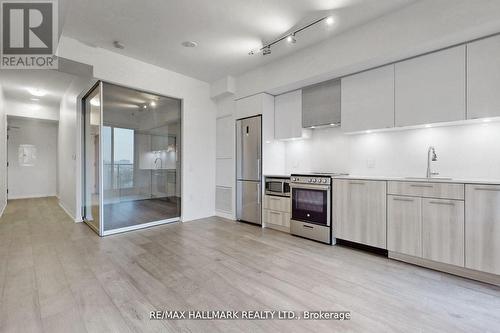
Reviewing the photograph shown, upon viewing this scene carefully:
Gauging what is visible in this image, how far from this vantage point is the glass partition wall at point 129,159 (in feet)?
12.4

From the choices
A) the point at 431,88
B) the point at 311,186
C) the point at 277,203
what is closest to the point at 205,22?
the point at 311,186

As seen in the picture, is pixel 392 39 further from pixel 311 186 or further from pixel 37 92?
pixel 37 92

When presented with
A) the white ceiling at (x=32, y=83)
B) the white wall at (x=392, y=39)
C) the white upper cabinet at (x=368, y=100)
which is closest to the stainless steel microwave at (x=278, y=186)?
the white upper cabinet at (x=368, y=100)

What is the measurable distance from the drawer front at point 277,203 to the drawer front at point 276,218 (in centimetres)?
7

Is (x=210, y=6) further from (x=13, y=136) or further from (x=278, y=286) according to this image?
(x=13, y=136)

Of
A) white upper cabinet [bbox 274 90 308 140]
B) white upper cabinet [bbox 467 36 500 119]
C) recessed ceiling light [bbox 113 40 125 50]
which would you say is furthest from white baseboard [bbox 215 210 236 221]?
white upper cabinet [bbox 467 36 500 119]

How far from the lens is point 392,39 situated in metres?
2.69

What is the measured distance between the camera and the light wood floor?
1.66 metres

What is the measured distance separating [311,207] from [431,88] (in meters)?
2.14

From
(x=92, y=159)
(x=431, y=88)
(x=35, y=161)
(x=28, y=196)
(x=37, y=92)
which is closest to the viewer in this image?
(x=431, y=88)

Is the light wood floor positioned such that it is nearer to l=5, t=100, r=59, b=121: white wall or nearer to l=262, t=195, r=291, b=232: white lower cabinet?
l=262, t=195, r=291, b=232: white lower cabinet

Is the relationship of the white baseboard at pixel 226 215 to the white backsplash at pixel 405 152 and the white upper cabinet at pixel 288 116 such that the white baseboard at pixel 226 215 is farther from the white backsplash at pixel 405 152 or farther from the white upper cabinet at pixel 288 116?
the white upper cabinet at pixel 288 116

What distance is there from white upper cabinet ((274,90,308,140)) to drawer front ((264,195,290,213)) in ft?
3.76

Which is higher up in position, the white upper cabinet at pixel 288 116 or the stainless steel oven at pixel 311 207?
the white upper cabinet at pixel 288 116
